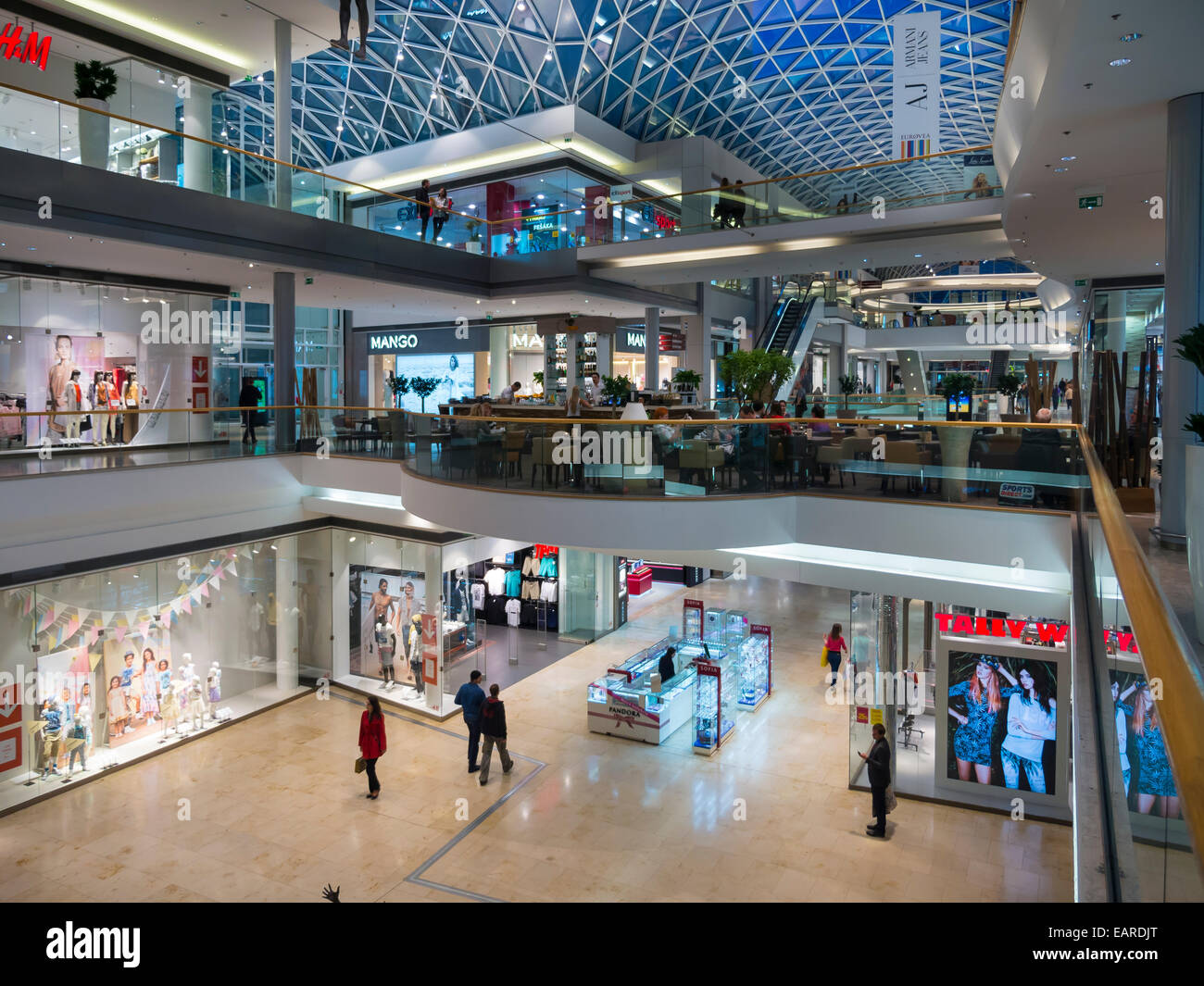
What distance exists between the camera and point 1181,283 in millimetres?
7434

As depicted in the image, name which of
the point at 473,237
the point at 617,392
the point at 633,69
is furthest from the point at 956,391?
the point at 633,69

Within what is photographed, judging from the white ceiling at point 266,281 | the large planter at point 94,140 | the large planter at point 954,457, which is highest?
the large planter at point 94,140

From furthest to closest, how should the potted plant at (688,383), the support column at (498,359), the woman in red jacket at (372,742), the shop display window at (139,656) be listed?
1. the support column at (498,359)
2. the potted plant at (688,383)
3. the shop display window at (139,656)
4. the woman in red jacket at (372,742)

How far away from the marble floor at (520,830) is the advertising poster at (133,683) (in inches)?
28.2

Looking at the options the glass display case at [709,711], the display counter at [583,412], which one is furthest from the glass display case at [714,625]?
the display counter at [583,412]

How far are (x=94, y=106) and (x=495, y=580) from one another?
12438 mm

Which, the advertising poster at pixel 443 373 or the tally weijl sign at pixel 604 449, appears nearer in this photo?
the tally weijl sign at pixel 604 449

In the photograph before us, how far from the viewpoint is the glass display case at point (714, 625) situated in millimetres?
17641

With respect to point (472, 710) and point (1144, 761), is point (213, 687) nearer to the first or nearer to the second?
point (472, 710)

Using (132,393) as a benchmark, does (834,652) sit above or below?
below

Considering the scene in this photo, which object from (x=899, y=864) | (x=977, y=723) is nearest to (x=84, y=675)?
(x=899, y=864)

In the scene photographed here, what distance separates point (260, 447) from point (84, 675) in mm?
5024

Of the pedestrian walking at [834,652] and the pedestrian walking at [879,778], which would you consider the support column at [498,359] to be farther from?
the pedestrian walking at [879,778]

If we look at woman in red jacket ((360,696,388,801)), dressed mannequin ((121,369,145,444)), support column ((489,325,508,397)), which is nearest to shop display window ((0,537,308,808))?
woman in red jacket ((360,696,388,801))
